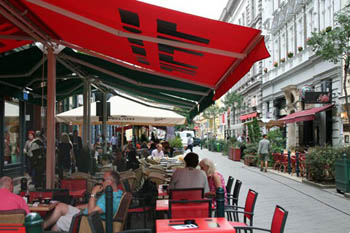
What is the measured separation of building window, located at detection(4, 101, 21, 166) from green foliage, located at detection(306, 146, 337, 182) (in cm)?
1091

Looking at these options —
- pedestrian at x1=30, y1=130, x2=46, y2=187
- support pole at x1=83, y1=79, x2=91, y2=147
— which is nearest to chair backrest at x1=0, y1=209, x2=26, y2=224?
pedestrian at x1=30, y1=130, x2=46, y2=187

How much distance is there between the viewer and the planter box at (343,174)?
11891 mm

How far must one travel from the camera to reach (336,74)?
2056cm

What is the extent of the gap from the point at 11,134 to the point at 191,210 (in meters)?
12.7

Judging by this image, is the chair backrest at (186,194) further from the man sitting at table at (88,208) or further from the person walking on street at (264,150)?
the person walking on street at (264,150)

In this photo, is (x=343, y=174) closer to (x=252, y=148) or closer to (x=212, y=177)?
(x=212, y=177)

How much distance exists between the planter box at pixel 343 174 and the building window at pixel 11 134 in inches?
451

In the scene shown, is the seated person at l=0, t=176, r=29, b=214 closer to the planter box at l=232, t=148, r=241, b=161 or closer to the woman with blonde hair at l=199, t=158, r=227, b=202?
the woman with blonde hair at l=199, t=158, r=227, b=202

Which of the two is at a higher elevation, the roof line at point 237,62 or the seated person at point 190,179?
the roof line at point 237,62

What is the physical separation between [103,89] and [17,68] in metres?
5.92

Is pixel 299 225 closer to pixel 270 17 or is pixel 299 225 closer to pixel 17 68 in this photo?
pixel 17 68

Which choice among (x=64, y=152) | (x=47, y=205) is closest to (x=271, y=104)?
(x=64, y=152)

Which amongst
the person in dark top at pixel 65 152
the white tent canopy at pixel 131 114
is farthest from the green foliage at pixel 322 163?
the person in dark top at pixel 65 152

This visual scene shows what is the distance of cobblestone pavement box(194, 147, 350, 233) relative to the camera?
846 centimetres
